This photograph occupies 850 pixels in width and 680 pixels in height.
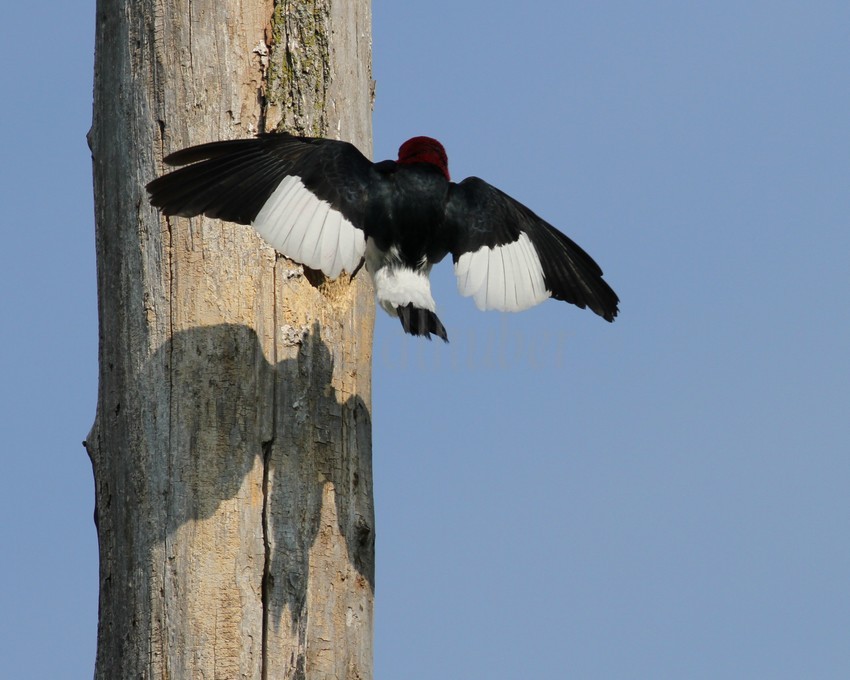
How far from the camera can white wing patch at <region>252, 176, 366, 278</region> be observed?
11.8 ft

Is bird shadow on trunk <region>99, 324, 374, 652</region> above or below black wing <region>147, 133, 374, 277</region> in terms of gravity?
below

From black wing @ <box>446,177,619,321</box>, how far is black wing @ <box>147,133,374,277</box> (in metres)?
0.35

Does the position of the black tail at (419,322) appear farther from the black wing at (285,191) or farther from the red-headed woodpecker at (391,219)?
the black wing at (285,191)

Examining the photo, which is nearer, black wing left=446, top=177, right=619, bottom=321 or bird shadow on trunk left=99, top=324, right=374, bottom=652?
bird shadow on trunk left=99, top=324, right=374, bottom=652

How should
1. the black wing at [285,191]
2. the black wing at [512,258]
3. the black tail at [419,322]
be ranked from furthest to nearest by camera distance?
the black wing at [512,258] < the black tail at [419,322] < the black wing at [285,191]

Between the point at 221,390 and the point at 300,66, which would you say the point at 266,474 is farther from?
the point at 300,66

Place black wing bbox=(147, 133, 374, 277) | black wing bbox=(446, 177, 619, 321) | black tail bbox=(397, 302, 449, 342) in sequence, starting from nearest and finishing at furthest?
black wing bbox=(147, 133, 374, 277), black tail bbox=(397, 302, 449, 342), black wing bbox=(446, 177, 619, 321)

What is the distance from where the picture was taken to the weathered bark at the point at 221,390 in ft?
11.8

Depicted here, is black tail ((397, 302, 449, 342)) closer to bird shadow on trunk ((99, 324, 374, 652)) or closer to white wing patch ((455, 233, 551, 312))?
white wing patch ((455, 233, 551, 312))

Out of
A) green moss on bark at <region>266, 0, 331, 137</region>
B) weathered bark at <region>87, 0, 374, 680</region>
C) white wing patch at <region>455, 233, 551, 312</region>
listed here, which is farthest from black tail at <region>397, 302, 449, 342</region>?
green moss on bark at <region>266, 0, 331, 137</region>

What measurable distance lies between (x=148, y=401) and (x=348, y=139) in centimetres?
107

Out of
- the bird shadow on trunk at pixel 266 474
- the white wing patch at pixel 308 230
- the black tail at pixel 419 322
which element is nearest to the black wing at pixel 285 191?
the white wing patch at pixel 308 230

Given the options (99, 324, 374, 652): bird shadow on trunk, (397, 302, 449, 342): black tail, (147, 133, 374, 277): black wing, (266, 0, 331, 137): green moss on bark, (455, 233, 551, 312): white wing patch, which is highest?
(266, 0, 331, 137): green moss on bark

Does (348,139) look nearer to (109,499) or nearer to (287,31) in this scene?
(287,31)
